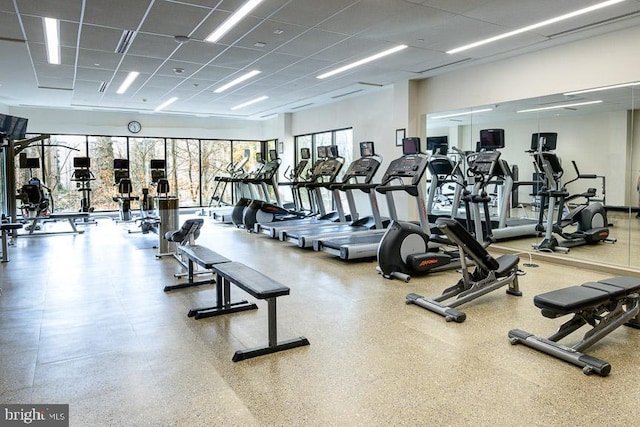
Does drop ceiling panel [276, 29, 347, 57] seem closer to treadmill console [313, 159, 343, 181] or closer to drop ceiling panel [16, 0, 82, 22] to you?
treadmill console [313, 159, 343, 181]

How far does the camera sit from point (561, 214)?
690cm

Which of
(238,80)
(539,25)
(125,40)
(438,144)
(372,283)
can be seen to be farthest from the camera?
(238,80)

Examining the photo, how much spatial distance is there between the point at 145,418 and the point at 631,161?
594cm

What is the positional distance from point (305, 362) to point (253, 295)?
0.55 metres

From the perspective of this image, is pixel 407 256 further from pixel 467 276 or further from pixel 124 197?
pixel 124 197

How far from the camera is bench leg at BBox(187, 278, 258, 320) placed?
383cm

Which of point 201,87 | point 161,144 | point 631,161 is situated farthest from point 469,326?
point 161,144

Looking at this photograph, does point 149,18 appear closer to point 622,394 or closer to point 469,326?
point 469,326

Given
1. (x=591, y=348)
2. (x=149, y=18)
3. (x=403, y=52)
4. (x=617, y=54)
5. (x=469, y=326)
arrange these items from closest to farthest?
1. (x=591, y=348)
2. (x=469, y=326)
3. (x=149, y=18)
4. (x=617, y=54)
5. (x=403, y=52)

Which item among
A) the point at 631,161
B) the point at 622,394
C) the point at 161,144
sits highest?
the point at 161,144

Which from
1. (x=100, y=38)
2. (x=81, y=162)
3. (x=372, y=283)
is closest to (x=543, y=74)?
(x=372, y=283)

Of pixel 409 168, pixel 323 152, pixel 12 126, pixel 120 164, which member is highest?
pixel 12 126

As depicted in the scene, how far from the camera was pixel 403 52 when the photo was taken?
6371 millimetres
